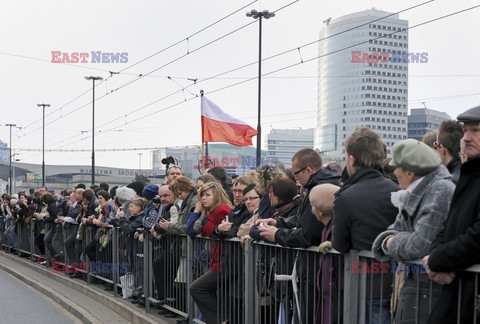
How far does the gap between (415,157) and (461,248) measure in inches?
33.8

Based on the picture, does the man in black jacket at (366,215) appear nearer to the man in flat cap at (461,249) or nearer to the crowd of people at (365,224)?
the crowd of people at (365,224)

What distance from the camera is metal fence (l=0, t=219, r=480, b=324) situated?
3.90m

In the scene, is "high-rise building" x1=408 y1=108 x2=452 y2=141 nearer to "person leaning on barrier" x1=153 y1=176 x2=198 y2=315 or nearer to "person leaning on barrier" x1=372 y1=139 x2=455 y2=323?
"person leaning on barrier" x1=153 y1=176 x2=198 y2=315

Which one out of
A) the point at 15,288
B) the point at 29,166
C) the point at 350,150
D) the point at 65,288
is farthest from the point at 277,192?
the point at 29,166

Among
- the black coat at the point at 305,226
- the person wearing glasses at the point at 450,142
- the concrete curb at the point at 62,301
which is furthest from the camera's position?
the concrete curb at the point at 62,301

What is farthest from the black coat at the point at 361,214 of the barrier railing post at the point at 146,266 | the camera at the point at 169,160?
the camera at the point at 169,160

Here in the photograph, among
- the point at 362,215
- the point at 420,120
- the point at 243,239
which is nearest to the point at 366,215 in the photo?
the point at 362,215

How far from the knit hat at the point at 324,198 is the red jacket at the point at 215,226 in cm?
216

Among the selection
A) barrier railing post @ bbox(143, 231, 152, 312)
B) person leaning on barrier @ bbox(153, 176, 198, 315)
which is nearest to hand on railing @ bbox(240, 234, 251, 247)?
person leaning on barrier @ bbox(153, 176, 198, 315)

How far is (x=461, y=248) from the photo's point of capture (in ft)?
10.8

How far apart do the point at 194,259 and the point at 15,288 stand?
6942 mm

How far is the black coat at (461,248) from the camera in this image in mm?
3289

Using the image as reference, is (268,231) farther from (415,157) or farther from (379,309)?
(415,157)

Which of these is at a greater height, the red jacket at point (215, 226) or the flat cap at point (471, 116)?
the flat cap at point (471, 116)
